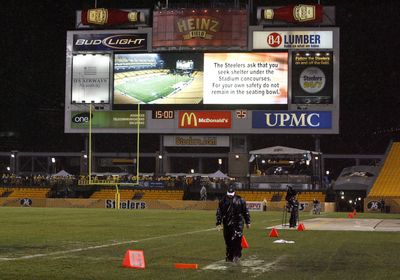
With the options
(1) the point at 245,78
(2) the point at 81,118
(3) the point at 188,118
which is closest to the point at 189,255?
(1) the point at 245,78

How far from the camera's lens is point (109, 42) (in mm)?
58844

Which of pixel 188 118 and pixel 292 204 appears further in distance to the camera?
pixel 188 118

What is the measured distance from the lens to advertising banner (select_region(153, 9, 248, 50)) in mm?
57375

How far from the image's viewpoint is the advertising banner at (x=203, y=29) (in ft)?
188

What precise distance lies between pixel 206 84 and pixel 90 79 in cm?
939

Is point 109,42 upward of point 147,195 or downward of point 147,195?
upward

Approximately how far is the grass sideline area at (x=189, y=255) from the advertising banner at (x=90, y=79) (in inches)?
1382

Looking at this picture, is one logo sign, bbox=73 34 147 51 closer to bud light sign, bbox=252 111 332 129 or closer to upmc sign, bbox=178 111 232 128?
upmc sign, bbox=178 111 232 128

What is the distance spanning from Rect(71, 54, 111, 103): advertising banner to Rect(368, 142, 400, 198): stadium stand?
22.0m

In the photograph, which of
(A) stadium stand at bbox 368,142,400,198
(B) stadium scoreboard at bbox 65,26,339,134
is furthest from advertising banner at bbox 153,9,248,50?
(A) stadium stand at bbox 368,142,400,198

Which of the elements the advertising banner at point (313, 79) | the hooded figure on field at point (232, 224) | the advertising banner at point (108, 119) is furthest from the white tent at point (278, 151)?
the hooded figure on field at point (232, 224)

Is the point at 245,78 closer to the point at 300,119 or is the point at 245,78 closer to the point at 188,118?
the point at 300,119

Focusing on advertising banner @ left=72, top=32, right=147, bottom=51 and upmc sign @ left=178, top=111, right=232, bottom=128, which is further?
advertising banner @ left=72, top=32, right=147, bottom=51

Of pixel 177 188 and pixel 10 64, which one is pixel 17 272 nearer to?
pixel 177 188
